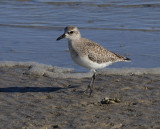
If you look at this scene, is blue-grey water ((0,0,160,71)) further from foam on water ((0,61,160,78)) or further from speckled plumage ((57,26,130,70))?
speckled plumage ((57,26,130,70))

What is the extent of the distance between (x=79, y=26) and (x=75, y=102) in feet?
19.7

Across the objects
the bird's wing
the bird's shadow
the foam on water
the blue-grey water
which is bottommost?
the bird's shadow

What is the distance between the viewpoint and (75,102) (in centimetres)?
644

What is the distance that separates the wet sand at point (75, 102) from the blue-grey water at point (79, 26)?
1.05 metres

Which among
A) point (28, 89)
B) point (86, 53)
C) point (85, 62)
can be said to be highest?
point (86, 53)

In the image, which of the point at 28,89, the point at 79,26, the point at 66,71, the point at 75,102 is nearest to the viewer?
the point at 75,102

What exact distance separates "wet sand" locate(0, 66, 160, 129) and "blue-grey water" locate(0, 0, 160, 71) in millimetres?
1052

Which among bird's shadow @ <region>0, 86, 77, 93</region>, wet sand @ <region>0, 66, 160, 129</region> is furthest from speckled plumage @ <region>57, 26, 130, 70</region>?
bird's shadow @ <region>0, 86, 77, 93</region>

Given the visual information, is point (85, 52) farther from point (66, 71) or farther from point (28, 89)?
point (66, 71)

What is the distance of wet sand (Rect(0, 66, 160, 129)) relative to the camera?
5.51 metres

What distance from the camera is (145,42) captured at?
10.2 metres

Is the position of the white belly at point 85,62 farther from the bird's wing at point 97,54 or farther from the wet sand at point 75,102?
the wet sand at point 75,102

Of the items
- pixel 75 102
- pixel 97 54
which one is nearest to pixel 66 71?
pixel 97 54

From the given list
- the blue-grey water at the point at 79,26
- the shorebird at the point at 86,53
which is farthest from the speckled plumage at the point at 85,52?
the blue-grey water at the point at 79,26
